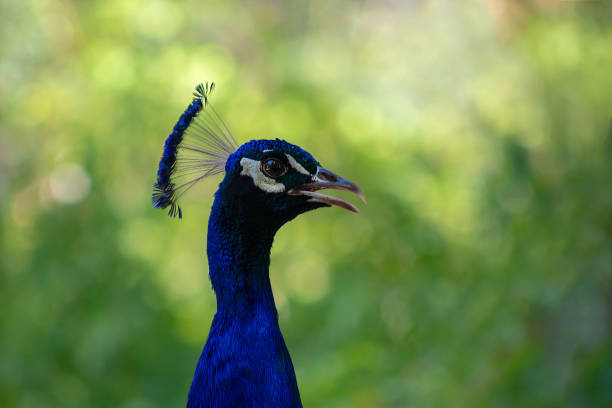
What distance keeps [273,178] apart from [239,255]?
0.52ft

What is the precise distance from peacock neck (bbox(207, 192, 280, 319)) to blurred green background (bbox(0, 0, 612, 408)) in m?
0.86

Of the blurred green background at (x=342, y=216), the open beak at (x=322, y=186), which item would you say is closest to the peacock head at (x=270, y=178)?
the open beak at (x=322, y=186)

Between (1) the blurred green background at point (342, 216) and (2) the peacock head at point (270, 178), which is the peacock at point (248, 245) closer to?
(2) the peacock head at point (270, 178)

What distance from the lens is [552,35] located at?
9.55 feet

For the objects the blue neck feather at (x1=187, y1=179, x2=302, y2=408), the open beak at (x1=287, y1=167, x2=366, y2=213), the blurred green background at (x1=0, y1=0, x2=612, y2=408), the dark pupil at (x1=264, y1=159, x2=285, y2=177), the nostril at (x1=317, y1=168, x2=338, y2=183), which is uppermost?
the blurred green background at (x1=0, y1=0, x2=612, y2=408)

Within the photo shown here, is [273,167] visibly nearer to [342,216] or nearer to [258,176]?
[258,176]

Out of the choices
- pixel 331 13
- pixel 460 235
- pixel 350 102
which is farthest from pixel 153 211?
pixel 331 13

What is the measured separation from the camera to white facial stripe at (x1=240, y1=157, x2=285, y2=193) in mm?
1167

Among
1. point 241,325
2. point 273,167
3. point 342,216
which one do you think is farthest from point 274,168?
point 342,216

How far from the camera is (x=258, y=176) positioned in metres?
1.17

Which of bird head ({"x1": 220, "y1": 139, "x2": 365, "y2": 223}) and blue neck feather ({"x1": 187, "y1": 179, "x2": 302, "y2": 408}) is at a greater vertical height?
bird head ({"x1": 220, "y1": 139, "x2": 365, "y2": 223})

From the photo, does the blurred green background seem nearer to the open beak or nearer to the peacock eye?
the open beak

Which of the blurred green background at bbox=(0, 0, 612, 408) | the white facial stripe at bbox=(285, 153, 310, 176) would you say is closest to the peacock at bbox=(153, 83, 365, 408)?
the white facial stripe at bbox=(285, 153, 310, 176)

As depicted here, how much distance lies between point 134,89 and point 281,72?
3.30ft
